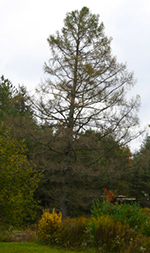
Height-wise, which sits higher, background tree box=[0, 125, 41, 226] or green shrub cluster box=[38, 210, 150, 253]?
background tree box=[0, 125, 41, 226]

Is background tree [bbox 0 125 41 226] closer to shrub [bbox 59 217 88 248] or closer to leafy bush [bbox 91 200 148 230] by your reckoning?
shrub [bbox 59 217 88 248]

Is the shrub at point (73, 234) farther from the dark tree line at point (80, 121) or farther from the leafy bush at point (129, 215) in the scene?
the dark tree line at point (80, 121)

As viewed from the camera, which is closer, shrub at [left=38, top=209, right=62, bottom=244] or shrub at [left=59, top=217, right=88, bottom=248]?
shrub at [left=59, top=217, right=88, bottom=248]

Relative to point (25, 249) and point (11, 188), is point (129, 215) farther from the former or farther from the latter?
point (11, 188)

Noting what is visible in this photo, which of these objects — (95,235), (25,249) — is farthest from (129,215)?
(25,249)

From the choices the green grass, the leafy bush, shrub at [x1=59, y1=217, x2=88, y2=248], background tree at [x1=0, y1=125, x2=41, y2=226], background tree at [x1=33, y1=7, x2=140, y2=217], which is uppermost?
background tree at [x1=33, y1=7, x2=140, y2=217]

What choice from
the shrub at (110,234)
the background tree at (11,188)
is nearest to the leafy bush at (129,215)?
the shrub at (110,234)

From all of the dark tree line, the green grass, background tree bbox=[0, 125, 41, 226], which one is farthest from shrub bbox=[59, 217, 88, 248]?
the dark tree line

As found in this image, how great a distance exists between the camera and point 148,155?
48.6 feet

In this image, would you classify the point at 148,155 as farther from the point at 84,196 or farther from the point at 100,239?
the point at 100,239

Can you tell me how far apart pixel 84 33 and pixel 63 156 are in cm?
750

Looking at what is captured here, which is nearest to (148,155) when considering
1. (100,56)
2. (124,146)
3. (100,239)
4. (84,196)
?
(124,146)

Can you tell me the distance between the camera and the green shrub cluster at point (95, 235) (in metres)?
7.17

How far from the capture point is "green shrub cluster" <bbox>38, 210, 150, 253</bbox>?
7.17 m
